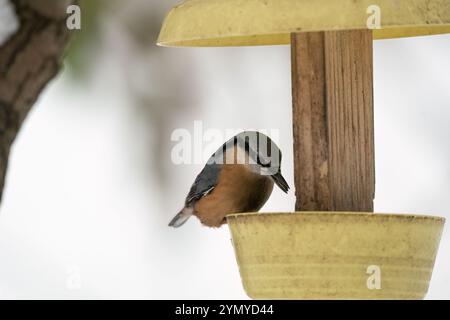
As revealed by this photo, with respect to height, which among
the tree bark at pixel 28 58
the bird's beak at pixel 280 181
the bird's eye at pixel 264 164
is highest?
the tree bark at pixel 28 58

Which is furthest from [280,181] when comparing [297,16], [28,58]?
[28,58]

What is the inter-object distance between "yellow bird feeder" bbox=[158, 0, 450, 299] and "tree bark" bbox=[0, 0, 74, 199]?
0.35 metres

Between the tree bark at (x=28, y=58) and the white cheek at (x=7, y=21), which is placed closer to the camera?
the tree bark at (x=28, y=58)

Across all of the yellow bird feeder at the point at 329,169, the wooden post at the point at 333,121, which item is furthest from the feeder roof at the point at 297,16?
the wooden post at the point at 333,121

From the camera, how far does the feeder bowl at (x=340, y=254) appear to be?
3631 millimetres

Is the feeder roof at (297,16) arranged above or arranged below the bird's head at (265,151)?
above

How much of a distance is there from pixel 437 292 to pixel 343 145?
1.16 m

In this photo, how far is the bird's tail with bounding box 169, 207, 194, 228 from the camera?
15.2 feet

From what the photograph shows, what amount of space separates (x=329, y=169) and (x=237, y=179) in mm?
564

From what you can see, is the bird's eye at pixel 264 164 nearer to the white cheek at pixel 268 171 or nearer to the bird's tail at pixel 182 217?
→ the white cheek at pixel 268 171

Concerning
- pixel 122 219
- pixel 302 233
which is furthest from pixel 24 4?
pixel 122 219

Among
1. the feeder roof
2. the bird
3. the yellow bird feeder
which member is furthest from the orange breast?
the feeder roof

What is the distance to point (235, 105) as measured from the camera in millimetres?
4918

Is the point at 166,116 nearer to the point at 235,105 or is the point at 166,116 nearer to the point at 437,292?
the point at 235,105
